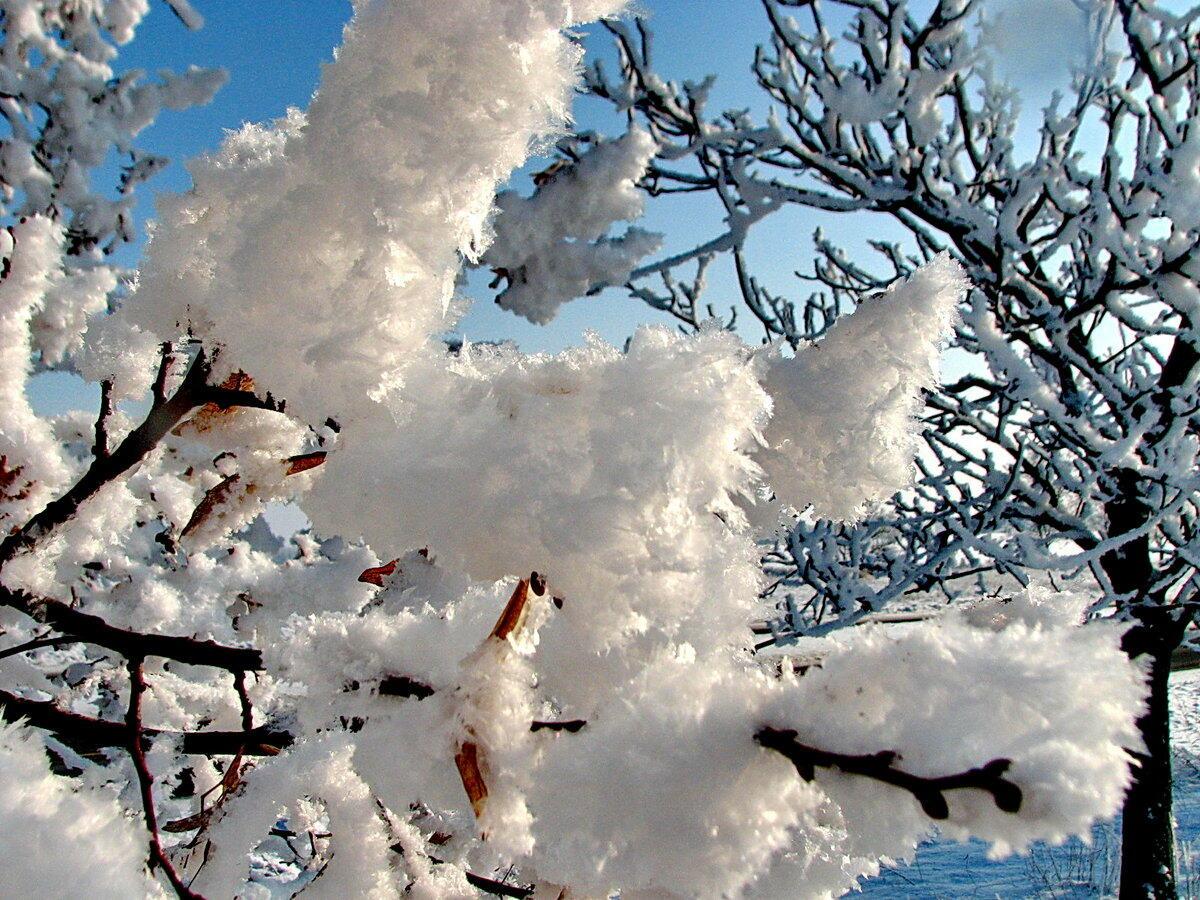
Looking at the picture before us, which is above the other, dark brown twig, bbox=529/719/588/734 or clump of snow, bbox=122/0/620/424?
clump of snow, bbox=122/0/620/424

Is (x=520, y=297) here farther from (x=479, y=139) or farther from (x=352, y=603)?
(x=479, y=139)

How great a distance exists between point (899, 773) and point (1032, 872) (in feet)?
22.8

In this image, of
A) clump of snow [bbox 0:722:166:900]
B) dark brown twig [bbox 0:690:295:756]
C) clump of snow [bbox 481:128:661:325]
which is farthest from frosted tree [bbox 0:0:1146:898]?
clump of snow [bbox 481:128:661:325]

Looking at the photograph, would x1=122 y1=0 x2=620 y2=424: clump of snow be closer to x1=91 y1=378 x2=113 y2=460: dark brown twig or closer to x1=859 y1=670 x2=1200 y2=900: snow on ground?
x1=91 y1=378 x2=113 y2=460: dark brown twig

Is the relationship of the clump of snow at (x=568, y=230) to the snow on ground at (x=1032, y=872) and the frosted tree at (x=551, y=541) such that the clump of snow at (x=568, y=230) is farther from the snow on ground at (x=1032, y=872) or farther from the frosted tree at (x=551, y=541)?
the snow on ground at (x=1032, y=872)

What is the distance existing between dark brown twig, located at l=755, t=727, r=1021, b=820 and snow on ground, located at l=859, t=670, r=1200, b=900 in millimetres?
5650

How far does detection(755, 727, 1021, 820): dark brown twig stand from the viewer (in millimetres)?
411

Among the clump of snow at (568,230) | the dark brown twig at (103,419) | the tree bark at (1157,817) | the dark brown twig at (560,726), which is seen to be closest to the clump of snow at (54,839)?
the dark brown twig at (560,726)

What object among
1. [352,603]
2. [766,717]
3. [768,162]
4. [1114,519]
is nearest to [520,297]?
[352,603]

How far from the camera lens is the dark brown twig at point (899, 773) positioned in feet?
1.35

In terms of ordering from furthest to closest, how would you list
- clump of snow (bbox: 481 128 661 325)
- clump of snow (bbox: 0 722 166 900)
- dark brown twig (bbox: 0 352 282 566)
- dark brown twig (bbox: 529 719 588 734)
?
clump of snow (bbox: 481 128 661 325) → dark brown twig (bbox: 0 352 282 566) → dark brown twig (bbox: 529 719 588 734) → clump of snow (bbox: 0 722 166 900)

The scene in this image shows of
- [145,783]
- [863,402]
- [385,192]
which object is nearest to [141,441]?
[145,783]

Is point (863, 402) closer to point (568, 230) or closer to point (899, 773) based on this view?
point (899, 773)

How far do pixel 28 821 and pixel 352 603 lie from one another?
152cm
